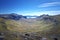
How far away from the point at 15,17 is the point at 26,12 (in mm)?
461

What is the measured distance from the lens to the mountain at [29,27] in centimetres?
514

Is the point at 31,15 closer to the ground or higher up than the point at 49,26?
higher up

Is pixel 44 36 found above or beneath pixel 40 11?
beneath

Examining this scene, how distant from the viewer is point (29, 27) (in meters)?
5.29

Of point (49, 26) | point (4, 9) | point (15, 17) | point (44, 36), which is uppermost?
point (4, 9)

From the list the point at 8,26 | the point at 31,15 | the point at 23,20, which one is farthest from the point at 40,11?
the point at 8,26

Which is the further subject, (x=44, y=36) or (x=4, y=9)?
(x=4, y=9)

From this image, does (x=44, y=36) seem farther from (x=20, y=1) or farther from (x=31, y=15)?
(x=20, y=1)

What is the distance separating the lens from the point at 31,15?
5344mm

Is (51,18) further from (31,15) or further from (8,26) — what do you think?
(8,26)

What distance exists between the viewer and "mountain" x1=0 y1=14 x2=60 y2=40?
16.9 ft

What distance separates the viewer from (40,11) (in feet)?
17.5

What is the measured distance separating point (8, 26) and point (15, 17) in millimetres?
434

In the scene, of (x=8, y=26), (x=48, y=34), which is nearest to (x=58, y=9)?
(x=48, y=34)
